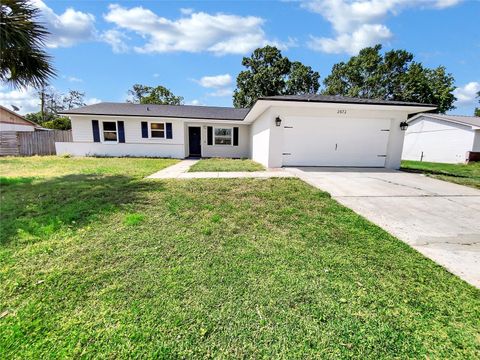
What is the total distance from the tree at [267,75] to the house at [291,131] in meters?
17.1

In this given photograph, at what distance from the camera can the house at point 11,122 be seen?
73.6ft

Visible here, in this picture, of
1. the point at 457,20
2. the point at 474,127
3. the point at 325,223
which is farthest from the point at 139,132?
the point at 474,127

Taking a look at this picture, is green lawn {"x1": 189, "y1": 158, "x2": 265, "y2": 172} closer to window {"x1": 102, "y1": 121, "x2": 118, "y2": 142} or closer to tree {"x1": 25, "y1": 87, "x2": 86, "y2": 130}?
window {"x1": 102, "y1": 121, "x2": 118, "y2": 142}

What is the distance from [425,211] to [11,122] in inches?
1382

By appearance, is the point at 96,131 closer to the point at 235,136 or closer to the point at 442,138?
the point at 235,136

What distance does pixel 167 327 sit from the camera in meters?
1.67

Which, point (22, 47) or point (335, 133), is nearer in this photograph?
point (22, 47)

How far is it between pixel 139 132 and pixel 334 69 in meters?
31.9

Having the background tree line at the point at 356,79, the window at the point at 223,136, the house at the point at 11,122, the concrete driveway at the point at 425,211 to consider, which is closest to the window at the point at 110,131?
the window at the point at 223,136

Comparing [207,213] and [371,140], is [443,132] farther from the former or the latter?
[207,213]

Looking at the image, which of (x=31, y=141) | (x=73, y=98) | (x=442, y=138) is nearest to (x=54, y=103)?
(x=73, y=98)

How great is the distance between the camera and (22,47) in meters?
5.15

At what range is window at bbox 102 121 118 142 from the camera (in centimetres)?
1398

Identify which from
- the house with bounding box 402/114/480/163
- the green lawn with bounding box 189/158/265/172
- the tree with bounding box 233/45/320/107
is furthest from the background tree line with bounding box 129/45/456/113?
the green lawn with bounding box 189/158/265/172
